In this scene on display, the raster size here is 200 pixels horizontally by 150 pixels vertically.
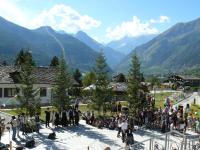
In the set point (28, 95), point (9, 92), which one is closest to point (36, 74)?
point (9, 92)

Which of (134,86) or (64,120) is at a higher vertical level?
(134,86)

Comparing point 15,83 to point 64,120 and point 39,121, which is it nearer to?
point 64,120

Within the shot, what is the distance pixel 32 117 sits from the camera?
33.2 metres

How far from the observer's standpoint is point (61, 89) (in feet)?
116

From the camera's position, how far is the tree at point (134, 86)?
3659 cm

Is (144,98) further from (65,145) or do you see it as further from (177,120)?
(65,145)

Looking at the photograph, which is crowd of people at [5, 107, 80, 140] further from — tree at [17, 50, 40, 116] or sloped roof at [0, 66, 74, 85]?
sloped roof at [0, 66, 74, 85]

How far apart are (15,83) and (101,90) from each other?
22354mm

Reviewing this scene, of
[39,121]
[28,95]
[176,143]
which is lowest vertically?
[39,121]

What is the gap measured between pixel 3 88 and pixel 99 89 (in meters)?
22.5

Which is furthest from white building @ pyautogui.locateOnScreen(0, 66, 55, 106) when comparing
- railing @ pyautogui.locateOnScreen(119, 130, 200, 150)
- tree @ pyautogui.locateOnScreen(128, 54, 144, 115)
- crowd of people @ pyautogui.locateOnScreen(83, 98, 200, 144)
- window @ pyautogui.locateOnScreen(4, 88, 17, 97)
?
railing @ pyautogui.locateOnScreen(119, 130, 200, 150)

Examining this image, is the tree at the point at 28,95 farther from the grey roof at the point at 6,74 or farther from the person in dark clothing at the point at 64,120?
the grey roof at the point at 6,74

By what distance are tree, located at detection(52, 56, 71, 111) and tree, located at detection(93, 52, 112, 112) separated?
281cm

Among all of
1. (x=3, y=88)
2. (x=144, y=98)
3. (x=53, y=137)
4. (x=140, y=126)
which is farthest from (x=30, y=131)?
(x=3, y=88)
